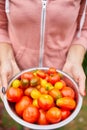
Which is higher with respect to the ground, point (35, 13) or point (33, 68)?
point (35, 13)

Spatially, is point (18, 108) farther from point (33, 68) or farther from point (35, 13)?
point (35, 13)

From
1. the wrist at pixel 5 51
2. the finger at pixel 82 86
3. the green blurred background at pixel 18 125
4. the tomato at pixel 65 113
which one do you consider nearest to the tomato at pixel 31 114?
the tomato at pixel 65 113

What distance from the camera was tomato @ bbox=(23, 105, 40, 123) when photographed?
123 centimetres

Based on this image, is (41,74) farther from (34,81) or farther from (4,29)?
(4,29)

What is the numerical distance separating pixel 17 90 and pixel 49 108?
0.50ft

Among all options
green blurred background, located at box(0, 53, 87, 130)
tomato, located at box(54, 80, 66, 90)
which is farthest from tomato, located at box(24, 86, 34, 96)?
green blurred background, located at box(0, 53, 87, 130)

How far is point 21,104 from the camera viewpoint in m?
1.28

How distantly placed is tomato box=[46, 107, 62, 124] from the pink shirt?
0.29 m

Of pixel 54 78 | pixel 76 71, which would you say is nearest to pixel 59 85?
pixel 54 78

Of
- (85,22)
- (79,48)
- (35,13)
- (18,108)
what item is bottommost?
(18,108)

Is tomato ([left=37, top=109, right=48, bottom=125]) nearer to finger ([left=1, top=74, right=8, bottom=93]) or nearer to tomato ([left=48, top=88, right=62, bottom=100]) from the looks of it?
tomato ([left=48, top=88, right=62, bottom=100])

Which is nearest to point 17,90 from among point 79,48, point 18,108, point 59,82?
point 18,108

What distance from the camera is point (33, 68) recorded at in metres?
1.42

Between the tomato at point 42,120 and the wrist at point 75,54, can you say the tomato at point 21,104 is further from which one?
the wrist at point 75,54
